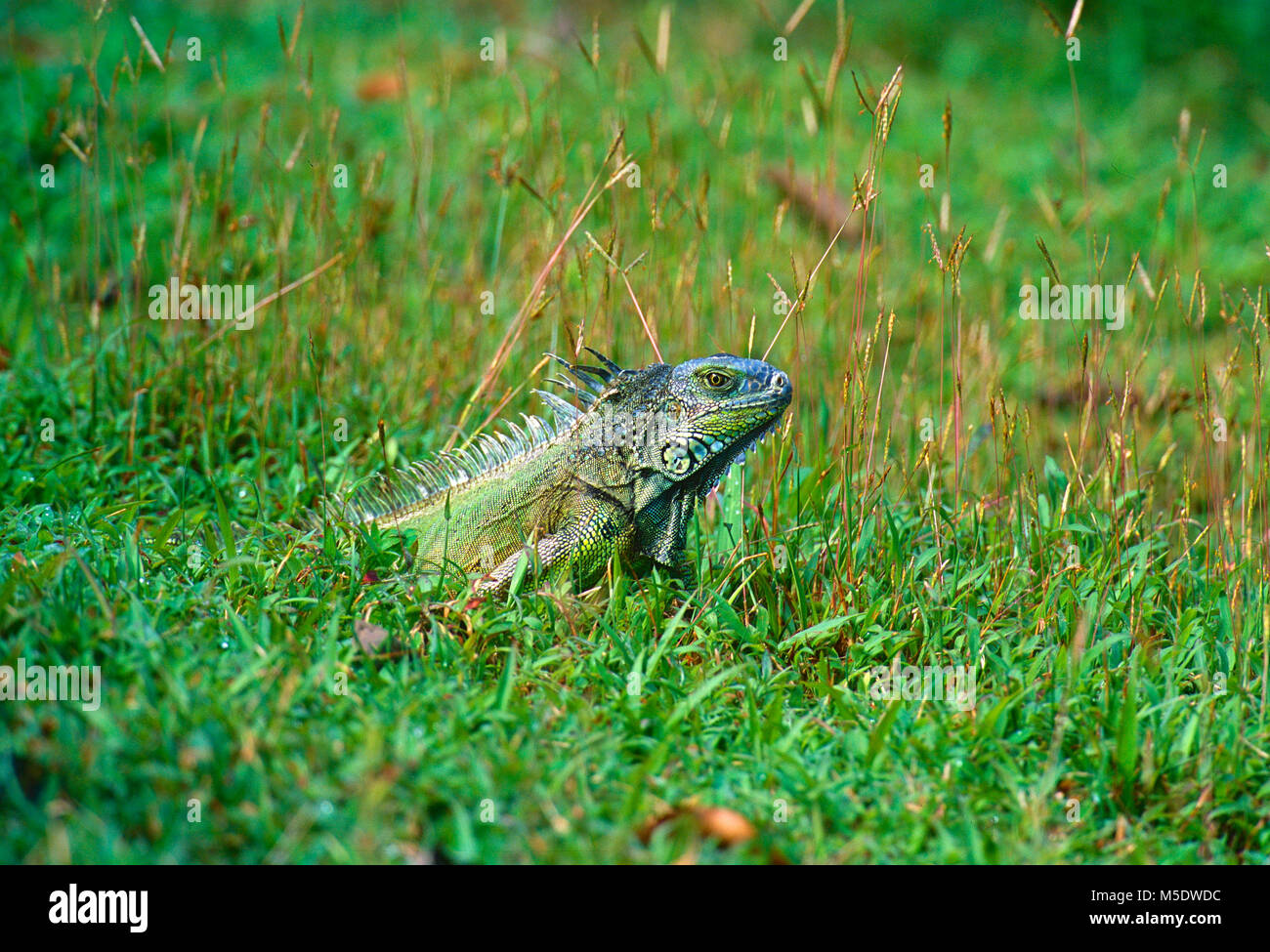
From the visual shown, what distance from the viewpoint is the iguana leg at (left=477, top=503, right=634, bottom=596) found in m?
3.54

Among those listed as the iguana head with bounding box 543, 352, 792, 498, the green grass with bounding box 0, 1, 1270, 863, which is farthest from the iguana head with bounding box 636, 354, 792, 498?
the green grass with bounding box 0, 1, 1270, 863

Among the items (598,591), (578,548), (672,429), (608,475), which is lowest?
(598,591)

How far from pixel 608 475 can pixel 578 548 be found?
0.87 feet

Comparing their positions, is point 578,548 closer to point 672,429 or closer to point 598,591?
point 598,591

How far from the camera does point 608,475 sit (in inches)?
145

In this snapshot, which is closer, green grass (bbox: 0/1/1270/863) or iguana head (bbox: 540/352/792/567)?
green grass (bbox: 0/1/1270/863)

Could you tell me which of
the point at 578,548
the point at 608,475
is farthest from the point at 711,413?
the point at 578,548

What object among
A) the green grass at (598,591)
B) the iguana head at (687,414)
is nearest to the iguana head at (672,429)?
the iguana head at (687,414)

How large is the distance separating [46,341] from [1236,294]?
6.51 meters

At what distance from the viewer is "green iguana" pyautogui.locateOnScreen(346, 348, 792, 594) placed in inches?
140

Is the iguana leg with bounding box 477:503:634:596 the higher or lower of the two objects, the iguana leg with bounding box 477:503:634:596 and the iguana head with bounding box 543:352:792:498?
the lower

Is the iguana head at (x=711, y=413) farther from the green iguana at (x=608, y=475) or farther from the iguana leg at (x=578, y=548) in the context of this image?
the iguana leg at (x=578, y=548)

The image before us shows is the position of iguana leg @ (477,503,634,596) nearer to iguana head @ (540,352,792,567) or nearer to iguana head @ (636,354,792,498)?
iguana head @ (540,352,792,567)

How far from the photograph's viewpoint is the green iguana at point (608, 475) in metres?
3.56
